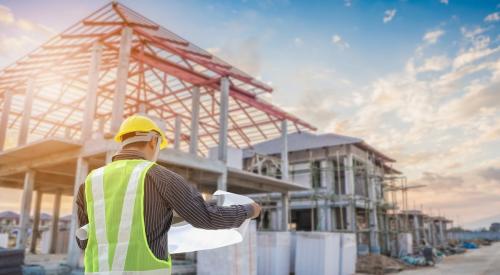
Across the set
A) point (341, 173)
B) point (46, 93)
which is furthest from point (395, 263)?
point (46, 93)

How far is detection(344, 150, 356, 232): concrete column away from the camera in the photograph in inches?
941

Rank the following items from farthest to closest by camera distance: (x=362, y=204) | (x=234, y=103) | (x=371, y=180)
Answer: (x=371, y=180)
(x=362, y=204)
(x=234, y=103)

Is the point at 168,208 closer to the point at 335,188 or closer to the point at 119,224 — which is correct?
the point at 119,224

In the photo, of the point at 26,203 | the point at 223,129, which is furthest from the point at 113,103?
the point at 26,203

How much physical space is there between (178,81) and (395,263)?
1473 cm

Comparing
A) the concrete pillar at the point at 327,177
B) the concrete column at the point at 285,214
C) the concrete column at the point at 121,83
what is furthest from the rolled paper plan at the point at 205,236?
the concrete pillar at the point at 327,177

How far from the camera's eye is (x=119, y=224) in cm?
180

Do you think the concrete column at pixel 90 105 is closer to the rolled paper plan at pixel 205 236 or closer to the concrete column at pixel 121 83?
the concrete column at pixel 121 83

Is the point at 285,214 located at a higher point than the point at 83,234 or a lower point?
higher

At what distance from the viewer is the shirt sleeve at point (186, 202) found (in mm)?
1868

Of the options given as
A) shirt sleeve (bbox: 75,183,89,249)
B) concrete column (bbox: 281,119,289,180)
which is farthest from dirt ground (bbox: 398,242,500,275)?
shirt sleeve (bbox: 75,183,89,249)

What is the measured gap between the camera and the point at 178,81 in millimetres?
17453

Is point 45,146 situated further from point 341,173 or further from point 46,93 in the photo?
point 341,173

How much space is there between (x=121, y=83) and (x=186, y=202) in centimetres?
1013
